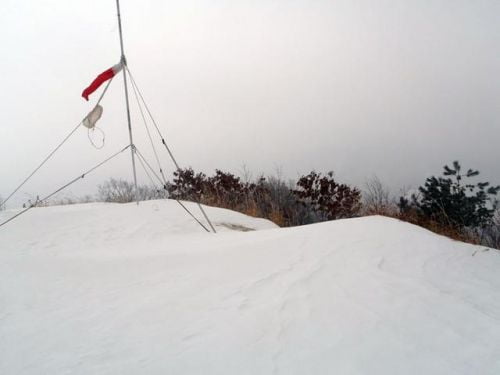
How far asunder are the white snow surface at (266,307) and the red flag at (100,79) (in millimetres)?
2921

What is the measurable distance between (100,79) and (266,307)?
5.17 meters

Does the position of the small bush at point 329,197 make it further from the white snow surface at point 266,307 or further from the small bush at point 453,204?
the white snow surface at point 266,307

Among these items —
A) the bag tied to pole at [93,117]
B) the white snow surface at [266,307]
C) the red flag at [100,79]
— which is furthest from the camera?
the bag tied to pole at [93,117]

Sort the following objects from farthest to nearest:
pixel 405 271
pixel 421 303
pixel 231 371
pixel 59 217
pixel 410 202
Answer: pixel 410 202 → pixel 59 217 → pixel 405 271 → pixel 421 303 → pixel 231 371

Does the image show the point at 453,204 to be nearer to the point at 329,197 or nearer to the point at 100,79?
the point at 329,197

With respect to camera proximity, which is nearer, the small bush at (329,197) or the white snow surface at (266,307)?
the white snow surface at (266,307)

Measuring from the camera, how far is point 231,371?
4.71 ft

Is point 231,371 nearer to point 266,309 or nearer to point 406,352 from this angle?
point 266,309

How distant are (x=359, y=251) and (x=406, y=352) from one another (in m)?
1.49

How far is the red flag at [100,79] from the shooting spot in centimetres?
547

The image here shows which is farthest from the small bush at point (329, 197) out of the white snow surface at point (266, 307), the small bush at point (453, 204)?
the white snow surface at point (266, 307)

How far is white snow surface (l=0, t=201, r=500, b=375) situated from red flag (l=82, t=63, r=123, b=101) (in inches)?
115

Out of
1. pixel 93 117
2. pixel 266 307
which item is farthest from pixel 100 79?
pixel 266 307

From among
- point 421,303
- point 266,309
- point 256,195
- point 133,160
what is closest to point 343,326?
point 266,309
